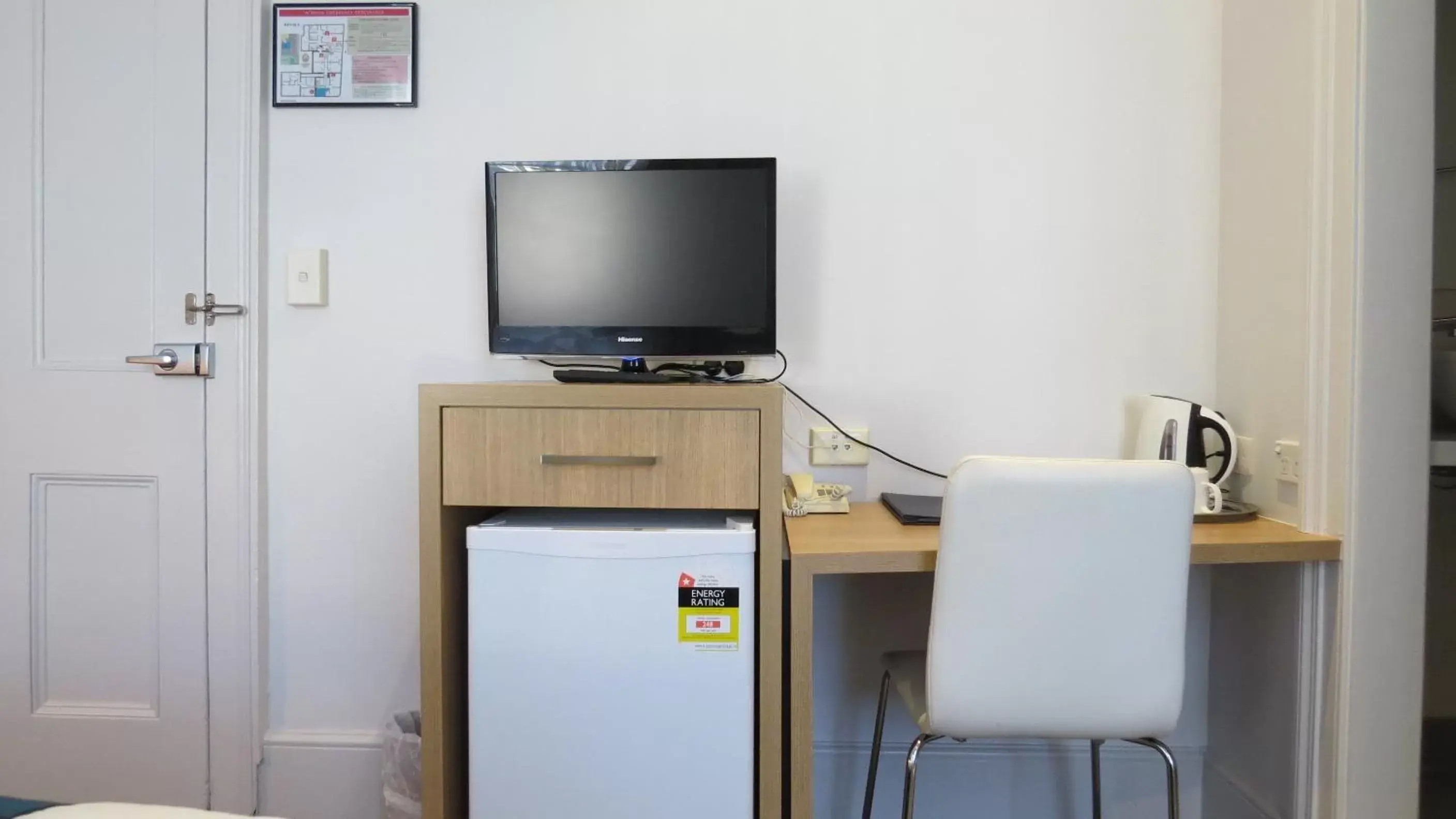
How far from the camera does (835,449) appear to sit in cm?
175

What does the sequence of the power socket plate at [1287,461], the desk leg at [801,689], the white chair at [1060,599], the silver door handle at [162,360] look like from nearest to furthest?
the white chair at [1060,599] < the desk leg at [801,689] < the power socket plate at [1287,461] < the silver door handle at [162,360]

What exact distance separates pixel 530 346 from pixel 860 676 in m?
1.06

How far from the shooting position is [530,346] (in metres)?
1.63

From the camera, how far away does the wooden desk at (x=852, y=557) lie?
1230 mm

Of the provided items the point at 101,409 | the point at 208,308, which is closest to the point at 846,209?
the point at 208,308

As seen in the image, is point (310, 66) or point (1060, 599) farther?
point (310, 66)

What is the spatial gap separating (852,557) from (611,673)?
0.45 metres

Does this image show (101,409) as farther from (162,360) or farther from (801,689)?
(801,689)

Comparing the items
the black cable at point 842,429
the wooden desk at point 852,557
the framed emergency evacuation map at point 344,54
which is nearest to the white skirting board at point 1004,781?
the wooden desk at point 852,557

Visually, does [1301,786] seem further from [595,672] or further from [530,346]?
[530,346]

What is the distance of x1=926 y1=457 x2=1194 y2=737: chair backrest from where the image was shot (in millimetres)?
1109

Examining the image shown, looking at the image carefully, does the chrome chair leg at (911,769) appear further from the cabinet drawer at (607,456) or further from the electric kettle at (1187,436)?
the electric kettle at (1187,436)

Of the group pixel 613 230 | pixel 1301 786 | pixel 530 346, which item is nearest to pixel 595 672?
pixel 530 346

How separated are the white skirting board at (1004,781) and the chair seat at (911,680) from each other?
0.38 m
